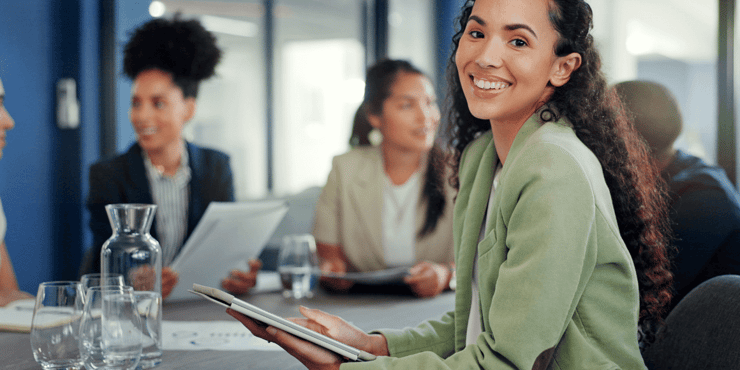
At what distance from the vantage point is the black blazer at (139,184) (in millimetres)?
2219

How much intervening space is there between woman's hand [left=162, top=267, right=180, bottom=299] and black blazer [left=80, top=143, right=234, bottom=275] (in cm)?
60

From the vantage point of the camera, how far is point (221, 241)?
1647mm

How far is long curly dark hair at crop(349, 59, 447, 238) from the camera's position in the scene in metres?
2.23

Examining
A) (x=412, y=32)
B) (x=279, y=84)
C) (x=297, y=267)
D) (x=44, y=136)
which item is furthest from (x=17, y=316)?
(x=412, y=32)

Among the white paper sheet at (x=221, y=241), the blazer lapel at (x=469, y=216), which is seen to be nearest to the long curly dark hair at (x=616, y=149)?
the blazer lapel at (x=469, y=216)

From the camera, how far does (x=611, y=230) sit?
0.80 metres

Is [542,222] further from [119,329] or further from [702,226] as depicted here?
[702,226]

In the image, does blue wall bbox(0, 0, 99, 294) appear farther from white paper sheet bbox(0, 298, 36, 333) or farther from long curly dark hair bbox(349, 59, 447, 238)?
white paper sheet bbox(0, 298, 36, 333)

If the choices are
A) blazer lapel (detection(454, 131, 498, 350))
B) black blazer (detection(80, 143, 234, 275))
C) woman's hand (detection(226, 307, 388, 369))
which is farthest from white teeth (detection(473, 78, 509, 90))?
black blazer (detection(80, 143, 234, 275))

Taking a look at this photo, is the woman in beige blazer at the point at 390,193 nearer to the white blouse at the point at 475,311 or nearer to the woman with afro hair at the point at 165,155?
the woman with afro hair at the point at 165,155

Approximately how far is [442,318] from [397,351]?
14 centimetres

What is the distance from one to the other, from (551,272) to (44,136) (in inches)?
127

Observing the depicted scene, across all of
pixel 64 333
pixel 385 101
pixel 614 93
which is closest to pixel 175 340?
pixel 64 333

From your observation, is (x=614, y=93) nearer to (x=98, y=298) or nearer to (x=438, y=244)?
(x=98, y=298)
